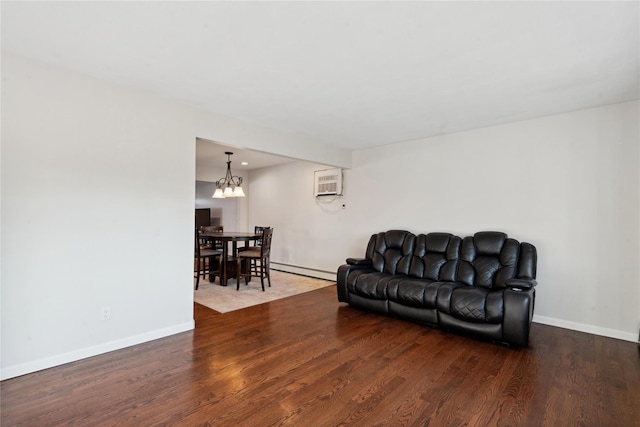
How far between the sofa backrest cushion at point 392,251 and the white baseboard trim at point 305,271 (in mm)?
1620

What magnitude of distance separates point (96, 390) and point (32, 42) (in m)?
2.43

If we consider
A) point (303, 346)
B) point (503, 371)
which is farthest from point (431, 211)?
point (303, 346)

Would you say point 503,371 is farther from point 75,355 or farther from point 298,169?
point 298,169

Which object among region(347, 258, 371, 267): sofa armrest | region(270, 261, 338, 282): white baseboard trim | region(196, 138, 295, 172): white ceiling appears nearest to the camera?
region(347, 258, 371, 267): sofa armrest

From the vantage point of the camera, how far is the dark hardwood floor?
1.88 meters

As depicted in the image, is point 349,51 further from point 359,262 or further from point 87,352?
point 87,352

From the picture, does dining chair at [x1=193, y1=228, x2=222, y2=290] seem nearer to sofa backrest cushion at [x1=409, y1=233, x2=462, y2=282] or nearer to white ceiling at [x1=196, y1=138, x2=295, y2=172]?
white ceiling at [x1=196, y1=138, x2=295, y2=172]

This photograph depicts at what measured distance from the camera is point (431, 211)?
457 centimetres

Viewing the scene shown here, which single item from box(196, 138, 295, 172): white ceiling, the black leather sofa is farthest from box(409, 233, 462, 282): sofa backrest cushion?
box(196, 138, 295, 172): white ceiling

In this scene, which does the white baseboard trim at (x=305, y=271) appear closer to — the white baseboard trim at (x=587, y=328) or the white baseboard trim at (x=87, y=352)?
the white baseboard trim at (x=87, y=352)

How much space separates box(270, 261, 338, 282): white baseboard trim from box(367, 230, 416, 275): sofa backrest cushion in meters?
1.62

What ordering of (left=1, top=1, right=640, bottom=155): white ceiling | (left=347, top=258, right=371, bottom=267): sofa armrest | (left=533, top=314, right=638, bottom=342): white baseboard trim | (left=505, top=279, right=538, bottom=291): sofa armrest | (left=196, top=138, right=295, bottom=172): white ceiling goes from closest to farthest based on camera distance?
(left=1, top=1, right=640, bottom=155): white ceiling < (left=505, top=279, right=538, bottom=291): sofa armrest < (left=533, top=314, right=638, bottom=342): white baseboard trim < (left=347, top=258, right=371, bottom=267): sofa armrest < (left=196, top=138, right=295, bottom=172): white ceiling

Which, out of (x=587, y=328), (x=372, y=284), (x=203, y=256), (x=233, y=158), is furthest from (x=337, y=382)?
(x=233, y=158)

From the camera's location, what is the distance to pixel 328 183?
5914 millimetres
